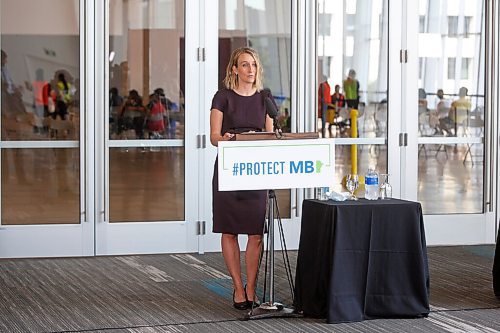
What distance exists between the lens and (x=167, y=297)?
728 cm

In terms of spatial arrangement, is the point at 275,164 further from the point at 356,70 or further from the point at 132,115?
the point at 356,70

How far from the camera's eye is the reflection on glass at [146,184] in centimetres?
923

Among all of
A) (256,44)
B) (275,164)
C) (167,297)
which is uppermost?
(256,44)

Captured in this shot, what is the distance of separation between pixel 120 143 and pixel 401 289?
3487 millimetres

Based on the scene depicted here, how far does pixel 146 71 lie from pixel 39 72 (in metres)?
0.89

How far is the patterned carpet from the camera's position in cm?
638

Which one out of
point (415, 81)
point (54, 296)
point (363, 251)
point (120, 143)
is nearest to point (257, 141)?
point (363, 251)

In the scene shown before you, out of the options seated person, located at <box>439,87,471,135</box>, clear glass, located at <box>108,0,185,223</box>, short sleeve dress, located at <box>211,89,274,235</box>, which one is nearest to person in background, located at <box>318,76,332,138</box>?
seated person, located at <box>439,87,471,135</box>

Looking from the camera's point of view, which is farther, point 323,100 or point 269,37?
point 323,100

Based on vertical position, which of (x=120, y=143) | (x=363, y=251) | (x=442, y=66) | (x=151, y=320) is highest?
(x=442, y=66)

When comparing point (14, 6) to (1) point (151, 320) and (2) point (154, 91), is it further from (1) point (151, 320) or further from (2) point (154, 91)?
(1) point (151, 320)

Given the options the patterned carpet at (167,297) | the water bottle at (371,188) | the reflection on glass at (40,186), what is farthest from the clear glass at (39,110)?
the water bottle at (371,188)

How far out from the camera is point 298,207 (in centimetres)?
960

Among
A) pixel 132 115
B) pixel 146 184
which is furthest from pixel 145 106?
pixel 146 184
